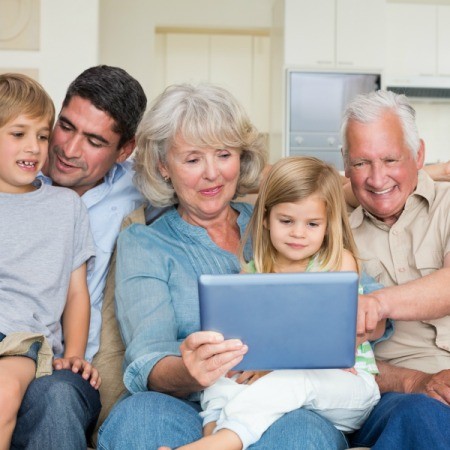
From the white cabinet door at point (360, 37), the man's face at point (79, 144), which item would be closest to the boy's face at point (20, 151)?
the man's face at point (79, 144)

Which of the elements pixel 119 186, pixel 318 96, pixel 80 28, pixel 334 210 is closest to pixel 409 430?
pixel 334 210

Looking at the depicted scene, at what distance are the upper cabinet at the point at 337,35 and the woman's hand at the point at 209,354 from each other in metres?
5.14

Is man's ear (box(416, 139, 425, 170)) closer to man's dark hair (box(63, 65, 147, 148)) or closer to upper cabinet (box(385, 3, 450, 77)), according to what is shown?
man's dark hair (box(63, 65, 147, 148))

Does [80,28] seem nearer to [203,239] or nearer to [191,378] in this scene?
[203,239]

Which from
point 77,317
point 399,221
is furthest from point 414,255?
point 77,317

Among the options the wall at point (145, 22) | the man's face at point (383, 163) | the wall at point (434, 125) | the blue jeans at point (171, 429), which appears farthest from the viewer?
the wall at point (434, 125)

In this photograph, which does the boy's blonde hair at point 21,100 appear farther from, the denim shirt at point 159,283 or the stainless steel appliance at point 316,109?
the stainless steel appliance at point 316,109

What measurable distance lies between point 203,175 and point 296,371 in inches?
24.6

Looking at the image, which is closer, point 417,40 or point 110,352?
point 110,352

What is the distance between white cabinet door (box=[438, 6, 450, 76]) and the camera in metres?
6.66

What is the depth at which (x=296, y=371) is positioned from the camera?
5.22 ft

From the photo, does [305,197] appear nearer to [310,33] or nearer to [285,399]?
[285,399]

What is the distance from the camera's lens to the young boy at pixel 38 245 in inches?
73.3

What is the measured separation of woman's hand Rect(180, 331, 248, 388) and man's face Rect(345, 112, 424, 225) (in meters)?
0.85
